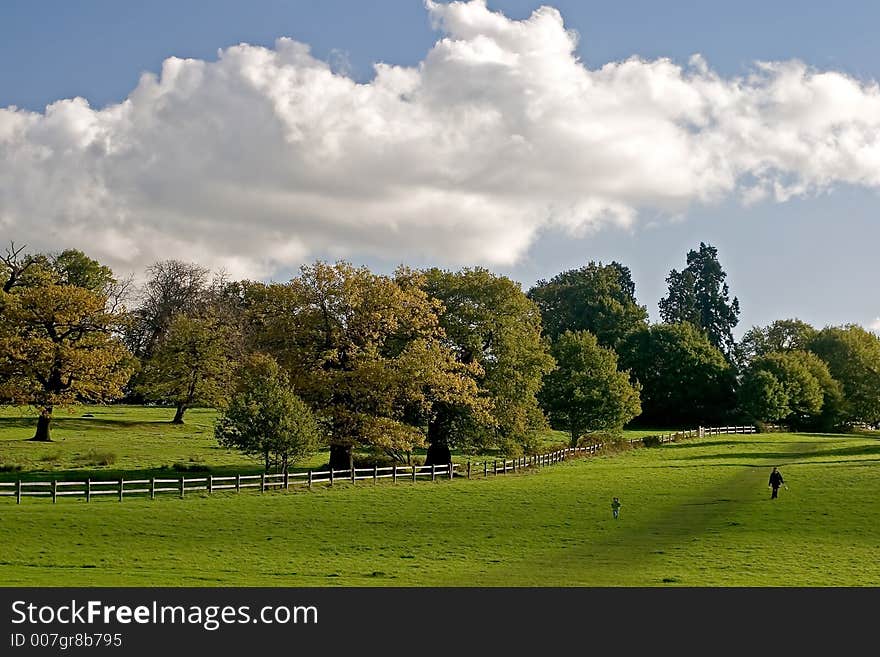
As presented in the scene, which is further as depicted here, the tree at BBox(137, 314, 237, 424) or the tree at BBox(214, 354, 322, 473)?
the tree at BBox(137, 314, 237, 424)

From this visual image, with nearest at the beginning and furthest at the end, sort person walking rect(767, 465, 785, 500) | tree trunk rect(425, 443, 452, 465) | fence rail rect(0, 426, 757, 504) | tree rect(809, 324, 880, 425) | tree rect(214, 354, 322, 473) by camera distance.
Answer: fence rail rect(0, 426, 757, 504) → person walking rect(767, 465, 785, 500) → tree rect(214, 354, 322, 473) → tree trunk rect(425, 443, 452, 465) → tree rect(809, 324, 880, 425)

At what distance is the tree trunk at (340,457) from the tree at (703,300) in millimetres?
109146

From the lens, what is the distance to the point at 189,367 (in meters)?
84.0

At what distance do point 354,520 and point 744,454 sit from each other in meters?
49.3

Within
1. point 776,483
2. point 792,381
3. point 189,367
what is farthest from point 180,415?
point 792,381

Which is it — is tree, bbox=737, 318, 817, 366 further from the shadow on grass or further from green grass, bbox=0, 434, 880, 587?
green grass, bbox=0, 434, 880, 587

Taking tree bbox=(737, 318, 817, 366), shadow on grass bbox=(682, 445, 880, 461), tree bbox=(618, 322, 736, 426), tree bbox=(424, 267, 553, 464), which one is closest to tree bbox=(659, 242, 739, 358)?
tree bbox=(737, 318, 817, 366)

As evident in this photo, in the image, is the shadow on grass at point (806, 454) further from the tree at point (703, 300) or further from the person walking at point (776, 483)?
the tree at point (703, 300)

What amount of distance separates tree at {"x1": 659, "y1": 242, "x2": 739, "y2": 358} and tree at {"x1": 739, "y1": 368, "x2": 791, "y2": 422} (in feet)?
120

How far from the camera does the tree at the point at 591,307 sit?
134250mm

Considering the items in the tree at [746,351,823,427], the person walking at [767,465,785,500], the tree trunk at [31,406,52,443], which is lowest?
the person walking at [767,465,785,500]

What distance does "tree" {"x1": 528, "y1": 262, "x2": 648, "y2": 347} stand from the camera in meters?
134

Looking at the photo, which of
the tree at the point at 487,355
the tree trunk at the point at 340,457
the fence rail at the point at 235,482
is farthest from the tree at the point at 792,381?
the tree trunk at the point at 340,457
